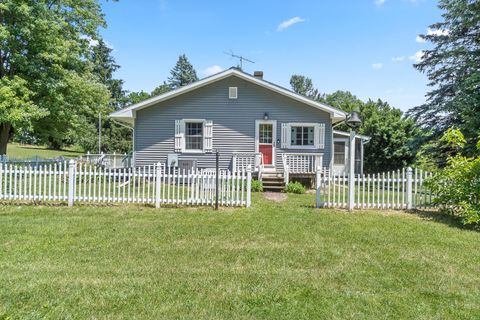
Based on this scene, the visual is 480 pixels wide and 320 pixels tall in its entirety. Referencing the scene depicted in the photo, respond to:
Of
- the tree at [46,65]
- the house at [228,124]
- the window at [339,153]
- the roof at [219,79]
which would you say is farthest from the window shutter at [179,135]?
the window at [339,153]

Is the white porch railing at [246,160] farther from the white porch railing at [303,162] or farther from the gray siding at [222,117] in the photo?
the white porch railing at [303,162]

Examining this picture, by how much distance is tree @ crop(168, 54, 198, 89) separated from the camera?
60.1 metres

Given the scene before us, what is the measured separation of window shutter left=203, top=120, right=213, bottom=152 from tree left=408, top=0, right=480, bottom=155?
9834mm

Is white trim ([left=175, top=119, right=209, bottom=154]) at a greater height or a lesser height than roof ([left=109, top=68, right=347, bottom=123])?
lesser

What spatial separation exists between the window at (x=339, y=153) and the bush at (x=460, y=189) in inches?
429

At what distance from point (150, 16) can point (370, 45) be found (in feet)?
32.0

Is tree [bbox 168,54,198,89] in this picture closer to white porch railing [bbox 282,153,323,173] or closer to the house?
the house

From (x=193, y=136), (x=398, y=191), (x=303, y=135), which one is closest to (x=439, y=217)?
(x=398, y=191)

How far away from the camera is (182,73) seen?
199 feet

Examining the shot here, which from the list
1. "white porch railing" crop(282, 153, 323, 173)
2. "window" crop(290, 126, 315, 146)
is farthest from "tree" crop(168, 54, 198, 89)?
"white porch railing" crop(282, 153, 323, 173)

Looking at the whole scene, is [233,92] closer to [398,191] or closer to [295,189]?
[295,189]

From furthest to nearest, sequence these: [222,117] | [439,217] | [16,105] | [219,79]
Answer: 1. [222,117]
2. [219,79]
3. [16,105]
4. [439,217]

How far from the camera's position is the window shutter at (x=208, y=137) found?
1399 cm

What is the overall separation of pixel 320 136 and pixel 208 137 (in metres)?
4.82
